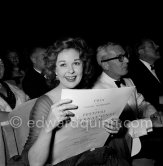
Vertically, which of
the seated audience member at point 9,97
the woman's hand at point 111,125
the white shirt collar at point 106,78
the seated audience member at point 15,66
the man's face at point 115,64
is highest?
the seated audience member at point 15,66

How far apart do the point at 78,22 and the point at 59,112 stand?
5875 millimetres

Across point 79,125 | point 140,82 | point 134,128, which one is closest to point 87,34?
point 140,82

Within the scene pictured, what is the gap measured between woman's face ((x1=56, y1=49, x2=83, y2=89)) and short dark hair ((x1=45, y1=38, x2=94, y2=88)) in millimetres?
30

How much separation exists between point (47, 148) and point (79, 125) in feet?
0.64

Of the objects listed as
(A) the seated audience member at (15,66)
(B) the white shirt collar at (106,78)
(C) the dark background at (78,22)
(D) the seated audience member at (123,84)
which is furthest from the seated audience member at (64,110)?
(C) the dark background at (78,22)

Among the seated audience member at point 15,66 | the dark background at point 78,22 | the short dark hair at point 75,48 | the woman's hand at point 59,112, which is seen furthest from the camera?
the dark background at point 78,22

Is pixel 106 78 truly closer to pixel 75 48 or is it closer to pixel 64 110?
pixel 75 48

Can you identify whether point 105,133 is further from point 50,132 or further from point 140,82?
point 140,82

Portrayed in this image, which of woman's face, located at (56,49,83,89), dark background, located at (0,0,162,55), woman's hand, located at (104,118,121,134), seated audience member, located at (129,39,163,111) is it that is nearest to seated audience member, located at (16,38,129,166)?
woman's face, located at (56,49,83,89)

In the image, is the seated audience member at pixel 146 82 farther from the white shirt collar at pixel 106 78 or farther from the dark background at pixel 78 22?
the dark background at pixel 78 22

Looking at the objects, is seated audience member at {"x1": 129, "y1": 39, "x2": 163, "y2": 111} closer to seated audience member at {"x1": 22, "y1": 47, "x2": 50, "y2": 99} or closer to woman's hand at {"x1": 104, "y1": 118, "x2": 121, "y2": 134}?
seated audience member at {"x1": 22, "y1": 47, "x2": 50, "y2": 99}

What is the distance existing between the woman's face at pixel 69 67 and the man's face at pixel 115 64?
4.09ft

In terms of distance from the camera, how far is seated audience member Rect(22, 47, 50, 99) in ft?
10.4

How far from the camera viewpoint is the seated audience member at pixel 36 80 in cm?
318
